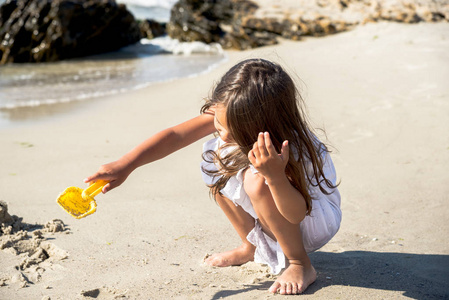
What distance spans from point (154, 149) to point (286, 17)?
795 centimetres

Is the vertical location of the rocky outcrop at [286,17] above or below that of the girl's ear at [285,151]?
below

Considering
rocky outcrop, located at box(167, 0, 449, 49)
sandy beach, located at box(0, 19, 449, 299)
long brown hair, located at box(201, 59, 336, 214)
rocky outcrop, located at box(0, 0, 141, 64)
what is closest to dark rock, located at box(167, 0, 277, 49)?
rocky outcrop, located at box(167, 0, 449, 49)

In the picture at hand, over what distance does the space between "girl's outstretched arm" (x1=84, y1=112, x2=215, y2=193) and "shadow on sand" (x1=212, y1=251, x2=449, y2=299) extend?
0.63 meters

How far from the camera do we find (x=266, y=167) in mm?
1818

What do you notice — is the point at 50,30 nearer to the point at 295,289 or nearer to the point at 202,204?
the point at 202,204

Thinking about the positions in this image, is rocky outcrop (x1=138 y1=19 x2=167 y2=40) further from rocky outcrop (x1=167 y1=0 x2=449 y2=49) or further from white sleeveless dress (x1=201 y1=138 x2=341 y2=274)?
white sleeveless dress (x1=201 y1=138 x2=341 y2=274)

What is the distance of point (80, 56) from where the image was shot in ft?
35.0

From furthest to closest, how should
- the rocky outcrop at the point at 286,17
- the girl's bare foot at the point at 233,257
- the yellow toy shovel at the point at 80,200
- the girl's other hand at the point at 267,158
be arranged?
the rocky outcrop at the point at 286,17
the girl's bare foot at the point at 233,257
the yellow toy shovel at the point at 80,200
the girl's other hand at the point at 267,158

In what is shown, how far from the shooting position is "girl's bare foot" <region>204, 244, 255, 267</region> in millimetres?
2416

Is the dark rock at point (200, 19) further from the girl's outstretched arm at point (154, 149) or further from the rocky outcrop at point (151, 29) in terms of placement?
the girl's outstretched arm at point (154, 149)

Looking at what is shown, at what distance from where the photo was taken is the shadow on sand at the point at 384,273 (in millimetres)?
2145

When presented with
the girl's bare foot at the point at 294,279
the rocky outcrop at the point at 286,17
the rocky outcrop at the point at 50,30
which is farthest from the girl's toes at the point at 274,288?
the rocky outcrop at the point at 50,30

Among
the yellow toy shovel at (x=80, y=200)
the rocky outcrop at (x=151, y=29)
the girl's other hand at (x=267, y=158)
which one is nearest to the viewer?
the girl's other hand at (x=267, y=158)

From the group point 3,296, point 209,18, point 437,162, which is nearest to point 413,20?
point 209,18
